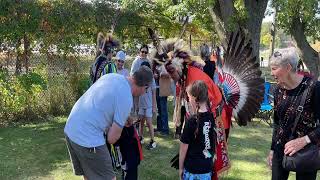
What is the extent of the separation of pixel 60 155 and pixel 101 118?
3.14m

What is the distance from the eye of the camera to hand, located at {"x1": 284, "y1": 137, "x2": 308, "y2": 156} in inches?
130

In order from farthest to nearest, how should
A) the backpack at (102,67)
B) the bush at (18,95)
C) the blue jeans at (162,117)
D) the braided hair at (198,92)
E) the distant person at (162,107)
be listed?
1. the bush at (18,95)
2. the blue jeans at (162,117)
3. the distant person at (162,107)
4. the backpack at (102,67)
5. the braided hair at (198,92)

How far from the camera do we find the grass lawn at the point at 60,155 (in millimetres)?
5600

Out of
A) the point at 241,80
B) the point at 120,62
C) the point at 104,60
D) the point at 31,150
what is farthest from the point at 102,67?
the point at 31,150

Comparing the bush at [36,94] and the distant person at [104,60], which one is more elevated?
the distant person at [104,60]

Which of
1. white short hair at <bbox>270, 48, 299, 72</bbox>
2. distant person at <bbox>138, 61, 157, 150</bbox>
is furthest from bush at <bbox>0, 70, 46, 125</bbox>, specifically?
white short hair at <bbox>270, 48, 299, 72</bbox>

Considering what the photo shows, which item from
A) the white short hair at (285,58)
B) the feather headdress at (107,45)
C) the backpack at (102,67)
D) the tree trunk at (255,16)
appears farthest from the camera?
the tree trunk at (255,16)

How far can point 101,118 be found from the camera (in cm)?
340

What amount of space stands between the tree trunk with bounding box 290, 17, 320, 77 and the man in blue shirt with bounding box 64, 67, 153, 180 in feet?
50.2

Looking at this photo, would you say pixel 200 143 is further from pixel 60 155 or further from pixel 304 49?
pixel 304 49

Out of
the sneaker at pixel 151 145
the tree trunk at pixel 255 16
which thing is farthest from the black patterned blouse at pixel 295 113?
the tree trunk at pixel 255 16

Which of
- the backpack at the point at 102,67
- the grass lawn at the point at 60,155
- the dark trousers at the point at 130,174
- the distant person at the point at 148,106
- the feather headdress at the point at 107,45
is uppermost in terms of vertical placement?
the feather headdress at the point at 107,45

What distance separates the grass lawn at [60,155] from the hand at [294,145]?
2.27 m

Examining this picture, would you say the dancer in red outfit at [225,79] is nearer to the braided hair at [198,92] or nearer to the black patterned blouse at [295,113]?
the braided hair at [198,92]
